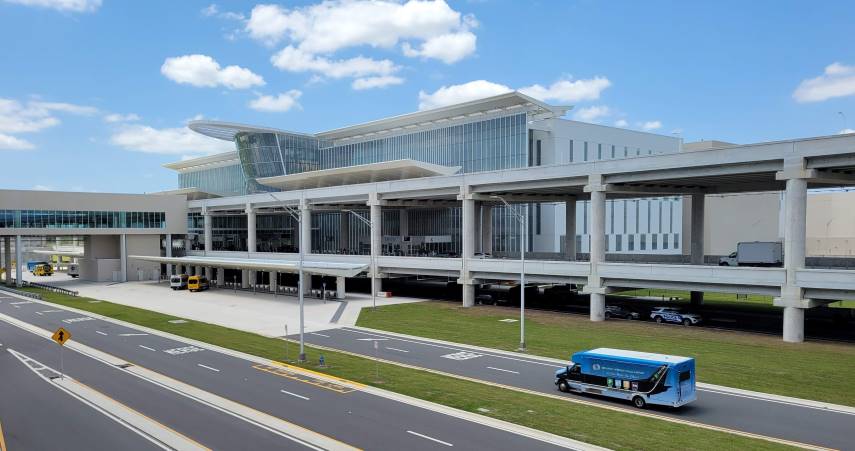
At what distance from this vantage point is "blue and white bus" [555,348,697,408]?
23.8 metres

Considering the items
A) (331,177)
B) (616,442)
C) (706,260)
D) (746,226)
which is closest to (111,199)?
(331,177)

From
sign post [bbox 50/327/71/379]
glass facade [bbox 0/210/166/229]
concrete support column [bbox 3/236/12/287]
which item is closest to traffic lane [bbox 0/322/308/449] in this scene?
sign post [bbox 50/327/71/379]

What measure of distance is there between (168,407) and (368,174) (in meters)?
61.9

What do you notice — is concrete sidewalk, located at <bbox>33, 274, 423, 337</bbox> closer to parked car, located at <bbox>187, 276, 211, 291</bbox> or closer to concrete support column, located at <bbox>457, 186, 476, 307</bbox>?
parked car, located at <bbox>187, 276, 211, 291</bbox>

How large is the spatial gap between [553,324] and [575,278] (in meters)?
5.97

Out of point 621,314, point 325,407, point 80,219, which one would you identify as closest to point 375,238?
point 621,314

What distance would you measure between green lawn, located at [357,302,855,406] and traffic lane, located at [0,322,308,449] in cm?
1962

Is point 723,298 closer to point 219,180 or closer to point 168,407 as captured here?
point 168,407

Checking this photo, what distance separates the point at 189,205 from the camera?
347ft

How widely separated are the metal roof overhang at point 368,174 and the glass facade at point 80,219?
65.8 ft

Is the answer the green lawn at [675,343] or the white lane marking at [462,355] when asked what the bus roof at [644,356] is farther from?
the white lane marking at [462,355]

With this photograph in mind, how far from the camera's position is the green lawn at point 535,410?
19750 mm

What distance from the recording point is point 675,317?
157 ft

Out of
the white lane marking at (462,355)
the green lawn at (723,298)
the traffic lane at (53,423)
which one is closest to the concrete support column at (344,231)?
the green lawn at (723,298)
